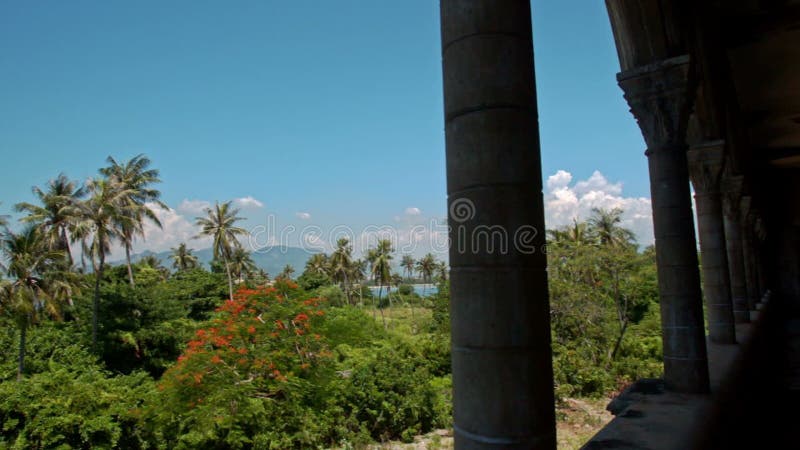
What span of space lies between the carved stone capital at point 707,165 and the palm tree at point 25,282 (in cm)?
2237

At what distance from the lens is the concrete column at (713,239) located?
771cm

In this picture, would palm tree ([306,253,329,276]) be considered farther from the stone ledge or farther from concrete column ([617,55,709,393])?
concrete column ([617,55,709,393])

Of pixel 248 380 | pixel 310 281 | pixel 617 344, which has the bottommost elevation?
pixel 617 344

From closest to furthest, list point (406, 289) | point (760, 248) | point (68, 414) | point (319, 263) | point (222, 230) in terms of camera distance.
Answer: point (68, 414)
point (760, 248)
point (222, 230)
point (319, 263)
point (406, 289)

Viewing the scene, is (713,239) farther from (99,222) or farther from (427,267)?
(427,267)

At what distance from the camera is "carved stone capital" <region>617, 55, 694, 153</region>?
207 inches

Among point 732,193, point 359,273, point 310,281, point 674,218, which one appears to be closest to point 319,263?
point 359,273

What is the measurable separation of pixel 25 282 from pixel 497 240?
23468 mm

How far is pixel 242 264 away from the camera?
52.6 metres

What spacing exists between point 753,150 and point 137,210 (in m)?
31.0

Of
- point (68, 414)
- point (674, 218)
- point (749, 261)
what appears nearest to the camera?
point (674, 218)

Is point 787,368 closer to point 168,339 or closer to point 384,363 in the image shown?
point 384,363

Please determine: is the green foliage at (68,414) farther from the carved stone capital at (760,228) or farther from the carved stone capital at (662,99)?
the carved stone capital at (760,228)

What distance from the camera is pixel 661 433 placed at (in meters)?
3.58
